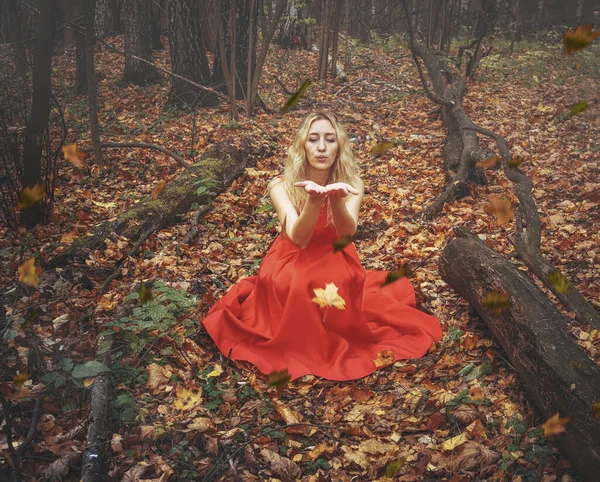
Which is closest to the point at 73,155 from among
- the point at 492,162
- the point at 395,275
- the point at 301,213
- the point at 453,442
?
the point at 301,213

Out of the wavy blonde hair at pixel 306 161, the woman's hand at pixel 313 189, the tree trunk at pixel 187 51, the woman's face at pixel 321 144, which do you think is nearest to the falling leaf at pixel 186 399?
the woman's hand at pixel 313 189

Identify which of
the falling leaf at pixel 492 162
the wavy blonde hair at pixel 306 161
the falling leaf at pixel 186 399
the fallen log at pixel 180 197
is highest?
the wavy blonde hair at pixel 306 161

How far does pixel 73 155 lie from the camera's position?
22.1ft

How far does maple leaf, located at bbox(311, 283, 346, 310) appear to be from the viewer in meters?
3.45

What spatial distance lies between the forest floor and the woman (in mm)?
157

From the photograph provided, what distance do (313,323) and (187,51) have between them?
7.33 m

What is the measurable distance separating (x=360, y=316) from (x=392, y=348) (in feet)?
1.07

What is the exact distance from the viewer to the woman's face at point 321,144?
3.49 m

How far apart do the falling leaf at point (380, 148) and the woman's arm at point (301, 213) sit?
420 centimetres

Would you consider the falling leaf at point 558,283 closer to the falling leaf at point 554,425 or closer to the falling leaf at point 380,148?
the falling leaf at point 554,425

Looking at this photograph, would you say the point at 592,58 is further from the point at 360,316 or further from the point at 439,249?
the point at 360,316

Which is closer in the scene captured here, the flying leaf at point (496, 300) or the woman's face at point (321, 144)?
the flying leaf at point (496, 300)

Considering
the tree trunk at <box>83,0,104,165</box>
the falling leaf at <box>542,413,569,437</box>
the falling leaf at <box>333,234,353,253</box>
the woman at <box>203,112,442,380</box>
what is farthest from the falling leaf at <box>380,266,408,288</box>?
the tree trunk at <box>83,0,104,165</box>

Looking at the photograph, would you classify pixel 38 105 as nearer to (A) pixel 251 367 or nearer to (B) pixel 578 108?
(A) pixel 251 367
